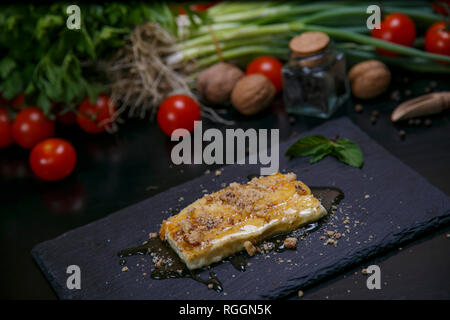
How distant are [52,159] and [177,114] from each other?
0.90 m

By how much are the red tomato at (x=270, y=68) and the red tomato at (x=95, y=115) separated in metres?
1.14

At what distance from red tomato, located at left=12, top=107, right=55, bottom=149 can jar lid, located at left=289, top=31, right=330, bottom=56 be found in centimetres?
185

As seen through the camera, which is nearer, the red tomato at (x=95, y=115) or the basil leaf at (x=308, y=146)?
A: the basil leaf at (x=308, y=146)

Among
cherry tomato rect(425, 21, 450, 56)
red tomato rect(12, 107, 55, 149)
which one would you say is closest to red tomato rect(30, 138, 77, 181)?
red tomato rect(12, 107, 55, 149)

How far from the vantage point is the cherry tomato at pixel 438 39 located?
4211 mm

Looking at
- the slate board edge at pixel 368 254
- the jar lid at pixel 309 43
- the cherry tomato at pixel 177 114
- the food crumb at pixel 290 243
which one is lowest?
the slate board edge at pixel 368 254

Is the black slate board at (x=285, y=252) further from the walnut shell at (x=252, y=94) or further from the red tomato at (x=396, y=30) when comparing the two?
the red tomato at (x=396, y=30)

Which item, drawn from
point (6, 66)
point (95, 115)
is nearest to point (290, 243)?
→ point (95, 115)

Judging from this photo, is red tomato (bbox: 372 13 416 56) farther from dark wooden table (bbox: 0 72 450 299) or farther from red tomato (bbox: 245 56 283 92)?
red tomato (bbox: 245 56 283 92)

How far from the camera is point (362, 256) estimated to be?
293 cm

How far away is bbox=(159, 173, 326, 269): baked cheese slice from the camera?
2.96 metres

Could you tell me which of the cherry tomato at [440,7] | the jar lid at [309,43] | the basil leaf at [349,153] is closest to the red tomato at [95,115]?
the jar lid at [309,43]

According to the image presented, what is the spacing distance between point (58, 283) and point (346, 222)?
1541 mm

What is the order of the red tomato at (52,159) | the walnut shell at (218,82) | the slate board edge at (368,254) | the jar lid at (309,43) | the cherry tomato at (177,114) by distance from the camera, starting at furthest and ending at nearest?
1. the walnut shell at (218,82)
2. the cherry tomato at (177,114)
3. the jar lid at (309,43)
4. the red tomato at (52,159)
5. the slate board edge at (368,254)
